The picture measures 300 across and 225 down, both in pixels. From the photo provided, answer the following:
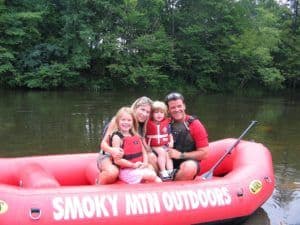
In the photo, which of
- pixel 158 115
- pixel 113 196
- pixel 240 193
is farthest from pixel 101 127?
pixel 113 196

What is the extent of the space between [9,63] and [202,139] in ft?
49.6

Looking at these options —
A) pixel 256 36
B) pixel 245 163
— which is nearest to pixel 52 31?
pixel 256 36

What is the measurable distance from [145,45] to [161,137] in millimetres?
16362

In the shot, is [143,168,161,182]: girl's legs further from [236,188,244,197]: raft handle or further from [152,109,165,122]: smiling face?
[236,188,244,197]: raft handle

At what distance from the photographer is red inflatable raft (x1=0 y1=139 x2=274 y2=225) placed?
12.3 ft

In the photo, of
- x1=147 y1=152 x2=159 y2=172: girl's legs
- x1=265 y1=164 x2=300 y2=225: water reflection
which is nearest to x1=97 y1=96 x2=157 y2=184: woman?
x1=147 y1=152 x2=159 y2=172: girl's legs

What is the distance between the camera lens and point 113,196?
3982 millimetres

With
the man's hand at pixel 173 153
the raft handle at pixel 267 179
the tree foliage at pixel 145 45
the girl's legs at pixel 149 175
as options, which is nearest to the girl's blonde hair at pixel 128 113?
the girl's legs at pixel 149 175

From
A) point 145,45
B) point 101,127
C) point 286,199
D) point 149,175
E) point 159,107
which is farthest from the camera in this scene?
point 145,45

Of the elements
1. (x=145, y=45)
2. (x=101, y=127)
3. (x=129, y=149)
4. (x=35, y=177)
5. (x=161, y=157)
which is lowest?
(x=101, y=127)

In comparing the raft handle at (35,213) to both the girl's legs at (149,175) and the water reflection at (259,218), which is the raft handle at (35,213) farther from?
the water reflection at (259,218)

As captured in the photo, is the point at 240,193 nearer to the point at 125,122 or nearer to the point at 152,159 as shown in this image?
the point at 152,159

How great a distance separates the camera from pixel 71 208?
3.82 metres

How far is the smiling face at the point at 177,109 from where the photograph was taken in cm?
463
